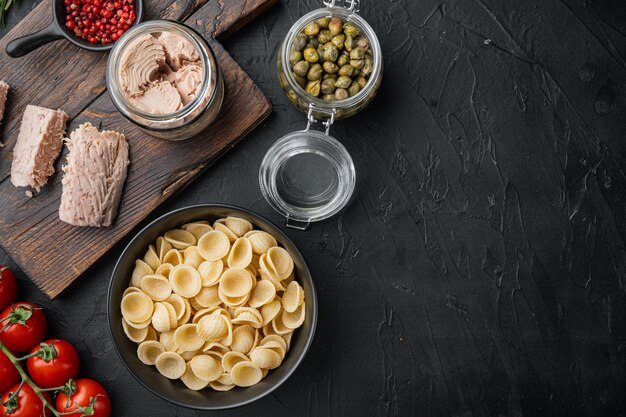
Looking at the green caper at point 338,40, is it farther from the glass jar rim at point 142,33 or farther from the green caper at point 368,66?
the glass jar rim at point 142,33

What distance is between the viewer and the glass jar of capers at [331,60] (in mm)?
1745

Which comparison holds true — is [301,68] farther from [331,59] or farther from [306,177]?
[306,177]

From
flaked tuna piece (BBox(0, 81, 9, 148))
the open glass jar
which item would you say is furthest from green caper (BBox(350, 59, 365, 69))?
flaked tuna piece (BBox(0, 81, 9, 148))

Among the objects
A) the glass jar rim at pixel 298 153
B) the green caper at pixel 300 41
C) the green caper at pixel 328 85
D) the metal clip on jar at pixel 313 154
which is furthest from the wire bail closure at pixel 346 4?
the glass jar rim at pixel 298 153

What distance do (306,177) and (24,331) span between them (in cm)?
98

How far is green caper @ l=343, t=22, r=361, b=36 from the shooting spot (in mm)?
1761

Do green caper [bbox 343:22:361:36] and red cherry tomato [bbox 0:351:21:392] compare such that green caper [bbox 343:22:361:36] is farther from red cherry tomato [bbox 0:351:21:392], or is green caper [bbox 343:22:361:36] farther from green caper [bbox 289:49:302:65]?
red cherry tomato [bbox 0:351:21:392]

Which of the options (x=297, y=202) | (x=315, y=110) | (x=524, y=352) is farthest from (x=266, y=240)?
(x=524, y=352)

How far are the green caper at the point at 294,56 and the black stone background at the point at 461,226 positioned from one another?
0.49 ft

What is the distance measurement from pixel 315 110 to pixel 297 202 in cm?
31

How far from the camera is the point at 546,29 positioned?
196 centimetres

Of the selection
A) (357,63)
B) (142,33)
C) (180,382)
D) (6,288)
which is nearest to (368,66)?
(357,63)

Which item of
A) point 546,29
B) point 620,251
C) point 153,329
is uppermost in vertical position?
point 546,29

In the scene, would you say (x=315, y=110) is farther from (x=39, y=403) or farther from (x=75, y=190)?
(x=39, y=403)
